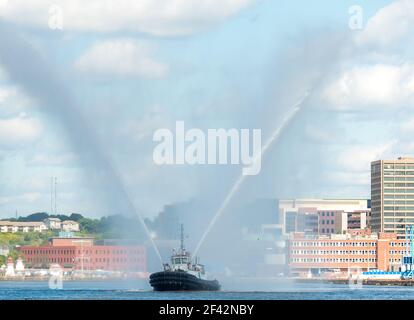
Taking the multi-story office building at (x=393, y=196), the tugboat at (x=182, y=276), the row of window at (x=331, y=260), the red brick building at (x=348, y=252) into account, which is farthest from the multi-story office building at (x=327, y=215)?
the tugboat at (x=182, y=276)

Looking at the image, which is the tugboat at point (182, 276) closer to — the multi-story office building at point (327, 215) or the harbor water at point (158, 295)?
the harbor water at point (158, 295)

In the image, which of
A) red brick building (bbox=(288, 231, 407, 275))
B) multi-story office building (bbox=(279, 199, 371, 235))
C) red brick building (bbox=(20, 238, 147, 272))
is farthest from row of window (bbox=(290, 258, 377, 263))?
red brick building (bbox=(20, 238, 147, 272))

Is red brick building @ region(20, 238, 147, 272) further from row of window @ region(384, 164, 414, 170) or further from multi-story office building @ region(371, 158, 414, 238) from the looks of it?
multi-story office building @ region(371, 158, 414, 238)

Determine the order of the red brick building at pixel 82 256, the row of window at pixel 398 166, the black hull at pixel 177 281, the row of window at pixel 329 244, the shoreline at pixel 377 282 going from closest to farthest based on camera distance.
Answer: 1. the black hull at pixel 177 281
2. the red brick building at pixel 82 256
3. the shoreline at pixel 377 282
4. the row of window at pixel 329 244
5. the row of window at pixel 398 166

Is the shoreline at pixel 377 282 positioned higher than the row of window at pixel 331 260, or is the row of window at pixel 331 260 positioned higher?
the row of window at pixel 331 260
